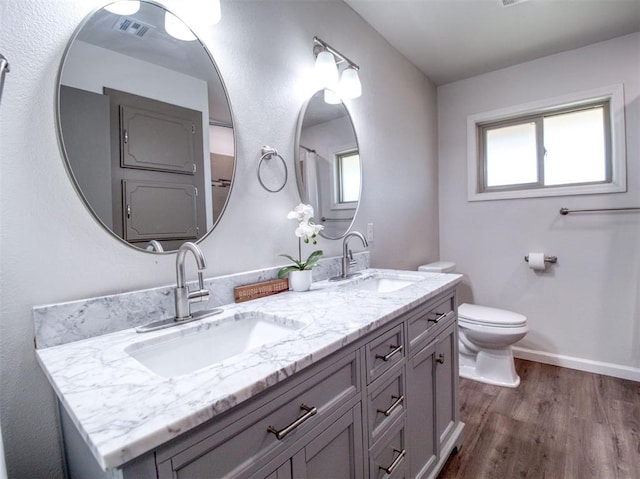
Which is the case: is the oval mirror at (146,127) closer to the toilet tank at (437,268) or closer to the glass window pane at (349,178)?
the glass window pane at (349,178)

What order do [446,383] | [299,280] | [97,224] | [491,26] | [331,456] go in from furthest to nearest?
1. [491,26]
2. [446,383]
3. [299,280]
4. [97,224]
5. [331,456]

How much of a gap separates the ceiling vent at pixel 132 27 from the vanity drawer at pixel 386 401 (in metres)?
1.29

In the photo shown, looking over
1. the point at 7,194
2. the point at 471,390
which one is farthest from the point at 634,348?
the point at 7,194

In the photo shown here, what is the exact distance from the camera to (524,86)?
2.61 meters

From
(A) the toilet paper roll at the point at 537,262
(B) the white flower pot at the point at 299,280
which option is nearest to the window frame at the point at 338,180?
(B) the white flower pot at the point at 299,280

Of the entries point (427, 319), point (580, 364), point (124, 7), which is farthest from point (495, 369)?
point (124, 7)

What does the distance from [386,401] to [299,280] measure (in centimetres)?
56

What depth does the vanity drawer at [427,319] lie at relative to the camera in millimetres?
1150

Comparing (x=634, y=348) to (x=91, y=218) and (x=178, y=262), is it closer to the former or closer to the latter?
(x=178, y=262)

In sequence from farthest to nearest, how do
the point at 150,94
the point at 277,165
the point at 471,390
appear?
the point at 471,390 < the point at 277,165 < the point at 150,94

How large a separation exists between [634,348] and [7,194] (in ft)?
11.2

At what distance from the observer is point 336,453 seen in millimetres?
801

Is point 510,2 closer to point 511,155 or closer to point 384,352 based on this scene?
point 511,155

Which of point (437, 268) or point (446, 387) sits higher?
point (437, 268)
